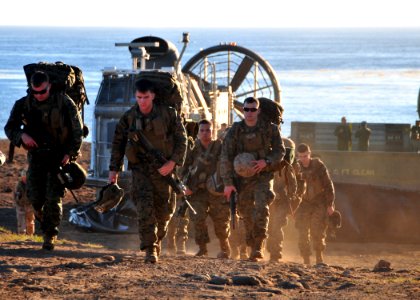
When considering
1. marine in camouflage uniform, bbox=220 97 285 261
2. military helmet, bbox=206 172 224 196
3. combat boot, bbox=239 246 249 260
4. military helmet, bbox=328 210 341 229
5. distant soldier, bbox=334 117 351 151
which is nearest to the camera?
marine in camouflage uniform, bbox=220 97 285 261

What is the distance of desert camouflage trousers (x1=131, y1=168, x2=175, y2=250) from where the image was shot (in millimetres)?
12023

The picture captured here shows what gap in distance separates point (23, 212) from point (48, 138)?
5.85 metres

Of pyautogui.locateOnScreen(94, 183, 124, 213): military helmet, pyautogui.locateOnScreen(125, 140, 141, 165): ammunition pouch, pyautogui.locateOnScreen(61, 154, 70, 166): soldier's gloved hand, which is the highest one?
pyautogui.locateOnScreen(125, 140, 141, 165): ammunition pouch

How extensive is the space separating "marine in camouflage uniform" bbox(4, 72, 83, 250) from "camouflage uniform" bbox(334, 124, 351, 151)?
19.3 m

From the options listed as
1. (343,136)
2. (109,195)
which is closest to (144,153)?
(109,195)

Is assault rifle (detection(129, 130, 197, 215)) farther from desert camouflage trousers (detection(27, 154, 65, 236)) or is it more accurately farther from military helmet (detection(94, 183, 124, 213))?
desert camouflage trousers (detection(27, 154, 65, 236))

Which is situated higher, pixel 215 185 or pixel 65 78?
pixel 65 78

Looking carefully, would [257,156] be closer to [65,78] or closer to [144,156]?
[144,156]

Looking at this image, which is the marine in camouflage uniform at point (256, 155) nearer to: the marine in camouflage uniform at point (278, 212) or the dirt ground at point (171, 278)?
the dirt ground at point (171, 278)

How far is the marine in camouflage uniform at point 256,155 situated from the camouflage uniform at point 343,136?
18.0 meters

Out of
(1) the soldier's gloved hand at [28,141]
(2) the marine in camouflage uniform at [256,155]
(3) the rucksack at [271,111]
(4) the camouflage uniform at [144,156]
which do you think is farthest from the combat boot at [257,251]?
(1) the soldier's gloved hand at [28,141]

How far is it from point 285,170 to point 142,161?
2856 mm

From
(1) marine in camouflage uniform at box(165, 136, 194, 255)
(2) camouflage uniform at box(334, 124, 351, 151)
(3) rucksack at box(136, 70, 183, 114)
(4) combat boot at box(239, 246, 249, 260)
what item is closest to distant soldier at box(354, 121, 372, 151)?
(2) camouflage uniform at box(334, 124, 351, 151)

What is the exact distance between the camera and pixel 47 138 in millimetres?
12398
